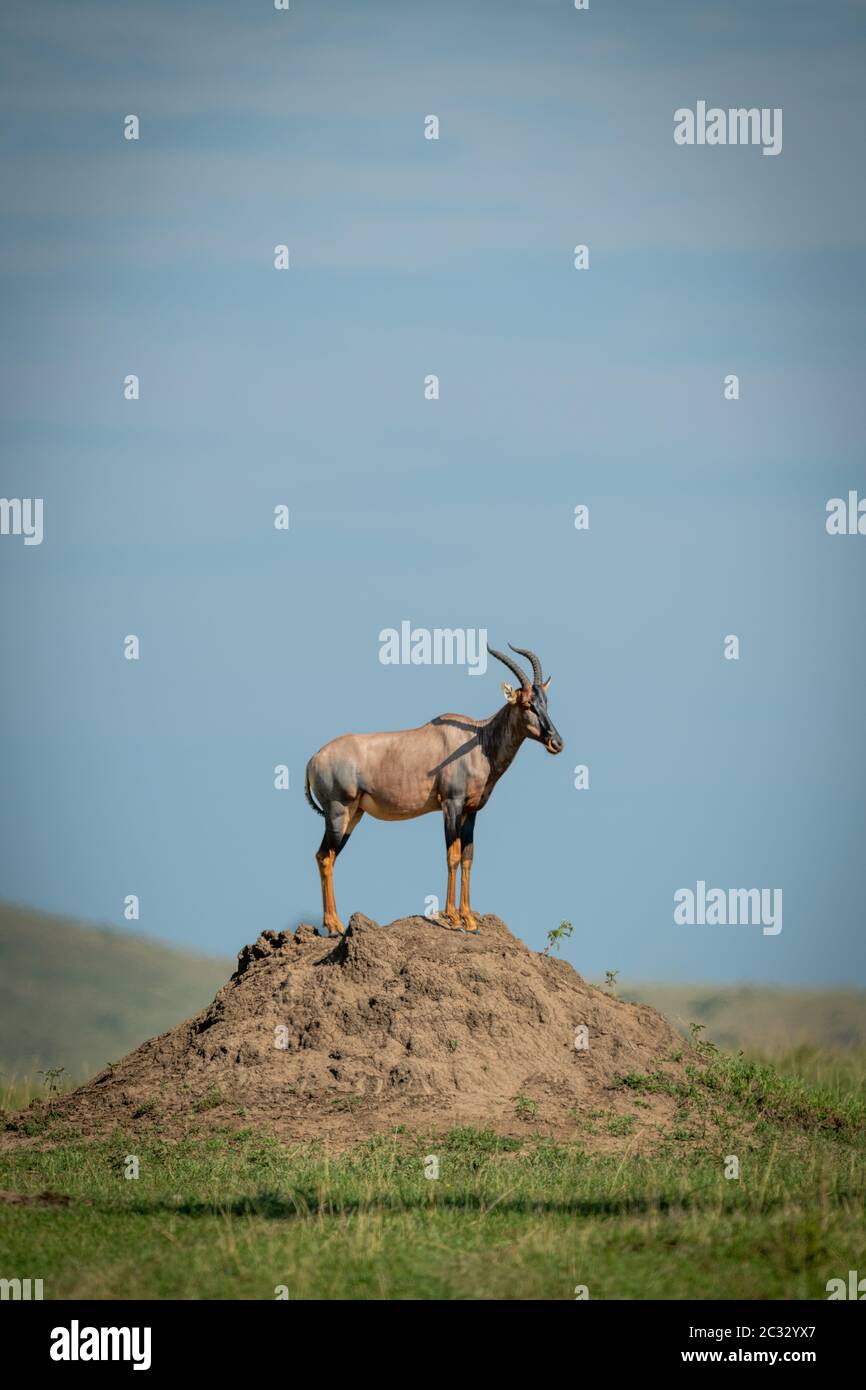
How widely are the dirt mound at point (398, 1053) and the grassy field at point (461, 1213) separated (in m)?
0.49

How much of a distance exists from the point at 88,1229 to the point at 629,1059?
27.5ft

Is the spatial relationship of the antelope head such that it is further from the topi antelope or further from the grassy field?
the grassy field

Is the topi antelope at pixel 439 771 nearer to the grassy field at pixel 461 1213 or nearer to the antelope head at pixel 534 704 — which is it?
the antelope head at pixel 534 704

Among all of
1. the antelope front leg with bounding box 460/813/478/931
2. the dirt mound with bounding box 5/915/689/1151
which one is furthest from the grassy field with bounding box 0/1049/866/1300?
the antelope front leg with bounding box 460/813/478/931

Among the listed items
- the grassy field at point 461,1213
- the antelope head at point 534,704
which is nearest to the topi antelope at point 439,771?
the antelope head at point 534,704

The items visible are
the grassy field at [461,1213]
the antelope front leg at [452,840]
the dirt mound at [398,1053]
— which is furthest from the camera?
the antelope front leg at [452,840]

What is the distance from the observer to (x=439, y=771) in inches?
941

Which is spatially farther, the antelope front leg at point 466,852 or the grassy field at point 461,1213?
the antelope front leg at point 466,852

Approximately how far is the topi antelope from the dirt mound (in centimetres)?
94

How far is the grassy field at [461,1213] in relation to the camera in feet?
49.9
